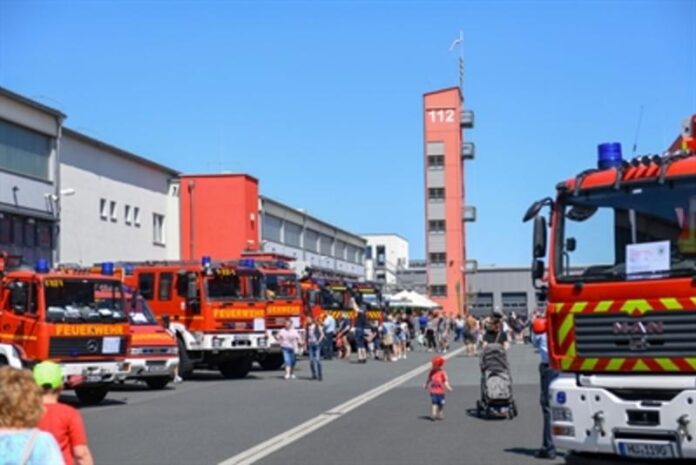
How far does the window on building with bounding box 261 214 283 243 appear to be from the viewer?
68.8 m

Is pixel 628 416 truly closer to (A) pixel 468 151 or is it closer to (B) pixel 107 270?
(B) pixel 107 270

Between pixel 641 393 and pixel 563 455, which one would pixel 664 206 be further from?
pixel 563 455

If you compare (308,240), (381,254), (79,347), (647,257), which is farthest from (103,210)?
(381,254)

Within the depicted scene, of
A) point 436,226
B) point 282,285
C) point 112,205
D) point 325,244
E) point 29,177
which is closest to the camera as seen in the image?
point 282,285

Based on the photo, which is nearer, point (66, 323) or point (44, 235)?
point (66, 323)

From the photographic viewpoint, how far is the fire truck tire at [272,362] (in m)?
33.0

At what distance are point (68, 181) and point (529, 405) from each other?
29.9m

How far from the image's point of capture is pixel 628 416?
10.2 meters

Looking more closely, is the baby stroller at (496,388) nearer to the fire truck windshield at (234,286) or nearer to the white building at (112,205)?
the fire truck windshield at (234,286)

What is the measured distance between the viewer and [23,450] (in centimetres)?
515

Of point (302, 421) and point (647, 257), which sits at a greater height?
A: point (647, 257)

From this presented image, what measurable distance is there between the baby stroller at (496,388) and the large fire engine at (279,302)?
527 inches

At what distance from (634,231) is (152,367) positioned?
15674 millimetres

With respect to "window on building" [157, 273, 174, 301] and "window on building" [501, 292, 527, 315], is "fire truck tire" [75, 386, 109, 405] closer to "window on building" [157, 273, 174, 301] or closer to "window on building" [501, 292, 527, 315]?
"window on building" [157, 273, 174, 301]
